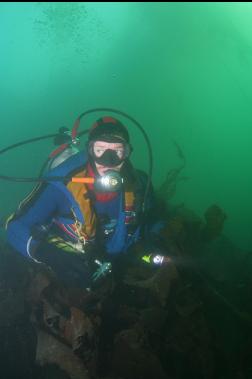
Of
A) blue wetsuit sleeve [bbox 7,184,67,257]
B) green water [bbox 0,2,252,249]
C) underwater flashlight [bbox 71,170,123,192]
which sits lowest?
blue wetsuit sleeve [bbox 7,184,67,257]

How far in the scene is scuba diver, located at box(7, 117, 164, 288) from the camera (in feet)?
12.0

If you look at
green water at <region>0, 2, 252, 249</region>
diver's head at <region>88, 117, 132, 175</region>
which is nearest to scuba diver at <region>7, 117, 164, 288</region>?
diver's head at <region>88, 117, 132, 175</region>

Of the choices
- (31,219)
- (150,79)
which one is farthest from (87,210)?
(150,79)

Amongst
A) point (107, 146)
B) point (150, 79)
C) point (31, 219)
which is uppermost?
point (150, 79)

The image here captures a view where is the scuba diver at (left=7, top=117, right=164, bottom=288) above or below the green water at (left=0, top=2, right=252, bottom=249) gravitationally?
below

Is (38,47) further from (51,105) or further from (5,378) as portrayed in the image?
(5,378)

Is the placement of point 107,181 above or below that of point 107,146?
below

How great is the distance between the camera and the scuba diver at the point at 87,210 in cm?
366

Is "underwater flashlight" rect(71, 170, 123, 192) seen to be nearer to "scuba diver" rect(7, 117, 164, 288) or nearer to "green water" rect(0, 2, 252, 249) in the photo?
"scuba diver" rect(7, 117, 164, 288)

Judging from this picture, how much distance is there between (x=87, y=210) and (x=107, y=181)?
1.45 ft

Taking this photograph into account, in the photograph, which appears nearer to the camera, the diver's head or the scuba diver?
the scuba diver

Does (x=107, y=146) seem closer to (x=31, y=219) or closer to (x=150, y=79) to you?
(x=31, y=219)

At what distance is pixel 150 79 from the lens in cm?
5478

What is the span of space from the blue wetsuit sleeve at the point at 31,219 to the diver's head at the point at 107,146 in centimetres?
62
